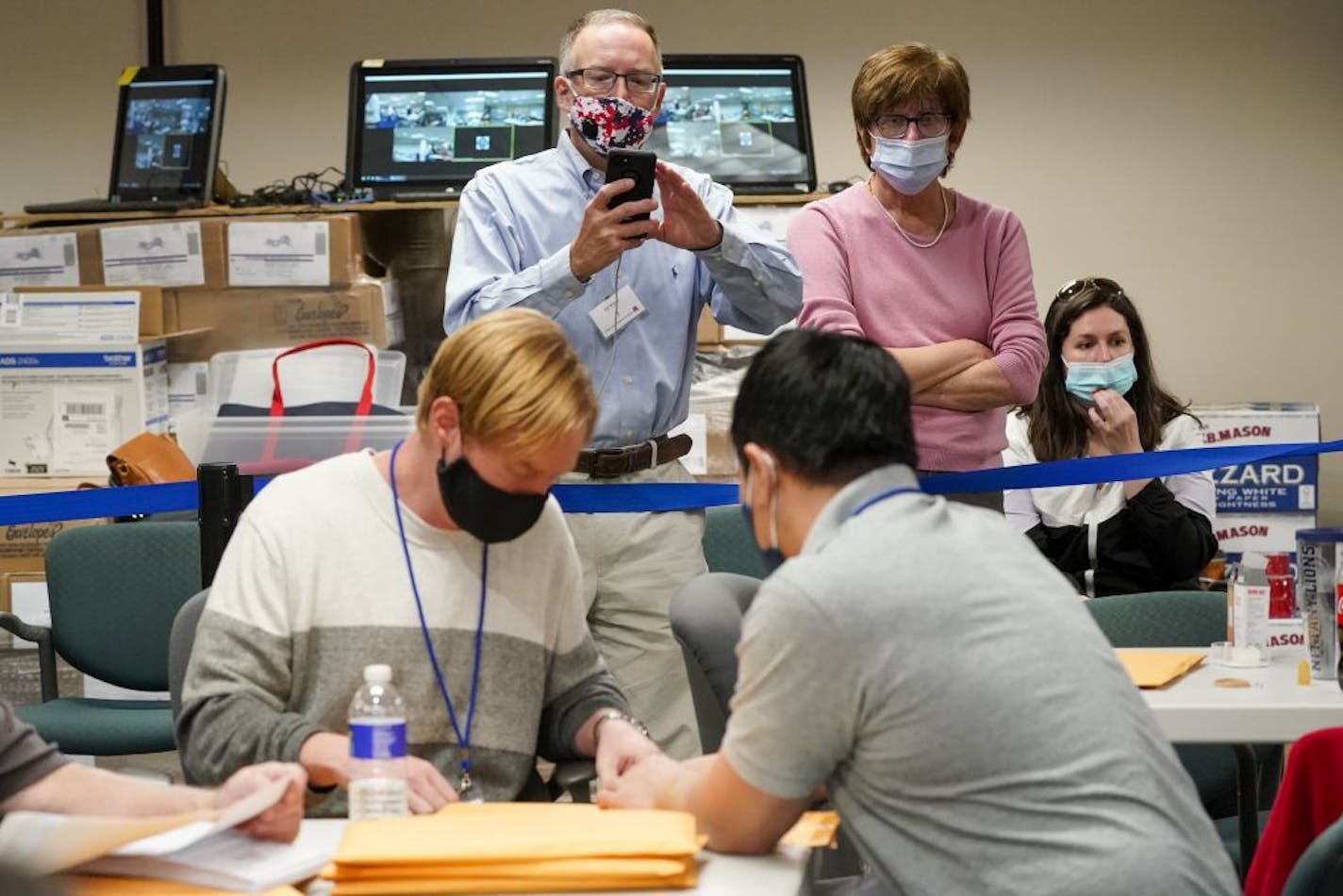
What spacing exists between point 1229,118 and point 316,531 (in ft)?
16.6

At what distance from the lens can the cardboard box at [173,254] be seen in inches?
218

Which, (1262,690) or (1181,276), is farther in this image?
(1181,276)

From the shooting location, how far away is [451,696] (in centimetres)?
220

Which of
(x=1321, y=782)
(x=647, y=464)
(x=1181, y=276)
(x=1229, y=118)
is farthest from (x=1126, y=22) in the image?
(x=1321, y=782)

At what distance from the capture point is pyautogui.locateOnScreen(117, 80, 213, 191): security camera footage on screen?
584cm

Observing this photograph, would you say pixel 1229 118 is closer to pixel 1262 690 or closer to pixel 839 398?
pixel 1262 690

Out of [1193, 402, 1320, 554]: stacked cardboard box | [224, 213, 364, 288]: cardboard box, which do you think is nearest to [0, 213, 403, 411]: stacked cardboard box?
→ [224, 213, 364, 288]: cardboard box

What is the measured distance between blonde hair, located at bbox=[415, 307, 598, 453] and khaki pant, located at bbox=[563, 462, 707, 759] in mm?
893

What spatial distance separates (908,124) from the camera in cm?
334

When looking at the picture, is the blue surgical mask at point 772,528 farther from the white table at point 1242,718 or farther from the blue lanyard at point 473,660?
the white table at point 1242,718

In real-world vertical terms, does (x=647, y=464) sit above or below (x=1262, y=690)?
above

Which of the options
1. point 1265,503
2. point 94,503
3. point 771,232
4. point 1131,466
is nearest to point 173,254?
point 771,232

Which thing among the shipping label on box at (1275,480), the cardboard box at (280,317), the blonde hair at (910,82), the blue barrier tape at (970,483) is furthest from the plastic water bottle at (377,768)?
the shipping label on box at (1275,480)

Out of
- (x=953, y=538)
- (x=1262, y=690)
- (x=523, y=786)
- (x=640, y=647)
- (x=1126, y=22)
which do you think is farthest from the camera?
(x=1126, y=22)
